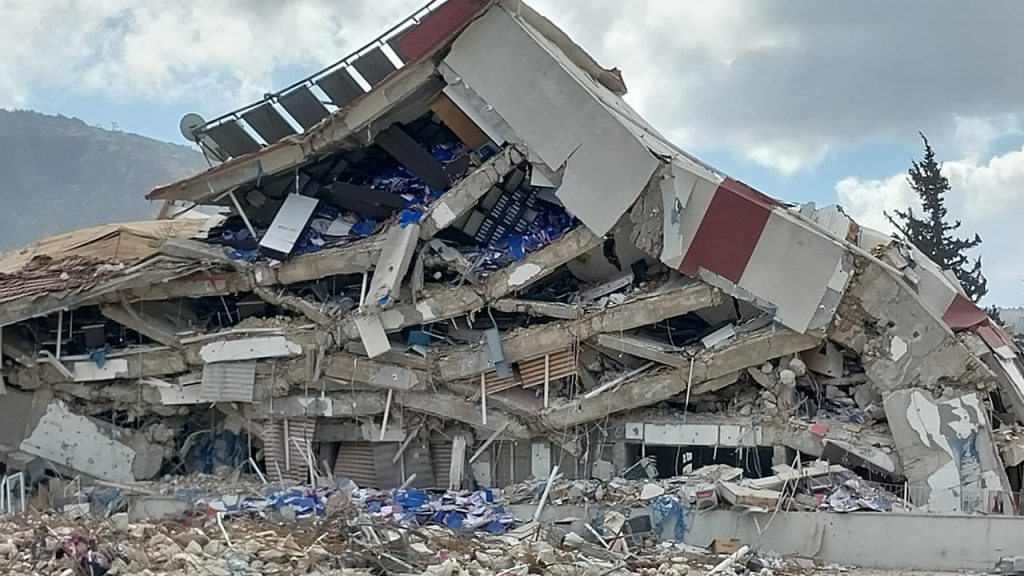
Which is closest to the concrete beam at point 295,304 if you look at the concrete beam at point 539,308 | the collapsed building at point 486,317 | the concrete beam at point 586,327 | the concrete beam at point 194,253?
the collapsed building at point 486,317

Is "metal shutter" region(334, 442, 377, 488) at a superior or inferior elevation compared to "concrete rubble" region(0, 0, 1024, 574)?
inferior

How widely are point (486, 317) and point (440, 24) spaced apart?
348 cm

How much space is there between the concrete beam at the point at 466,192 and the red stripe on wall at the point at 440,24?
4.97 ft

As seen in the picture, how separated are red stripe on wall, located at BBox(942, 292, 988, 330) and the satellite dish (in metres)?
9.18

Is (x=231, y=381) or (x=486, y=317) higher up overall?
(x=486, y=317)

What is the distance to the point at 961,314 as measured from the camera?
11.0m

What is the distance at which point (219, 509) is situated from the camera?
9883 mm

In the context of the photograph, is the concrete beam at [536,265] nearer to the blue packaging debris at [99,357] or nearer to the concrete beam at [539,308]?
the concrete beam at [539,308]

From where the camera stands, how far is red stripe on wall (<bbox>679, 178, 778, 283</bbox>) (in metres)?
10.5

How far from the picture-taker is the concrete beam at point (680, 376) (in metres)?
10.6

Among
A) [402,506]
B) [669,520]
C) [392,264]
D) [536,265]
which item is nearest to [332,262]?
[392,264]

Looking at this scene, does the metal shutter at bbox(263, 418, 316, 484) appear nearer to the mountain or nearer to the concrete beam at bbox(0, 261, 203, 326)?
the concrete beam at bbox(0, 261, 203, 326)

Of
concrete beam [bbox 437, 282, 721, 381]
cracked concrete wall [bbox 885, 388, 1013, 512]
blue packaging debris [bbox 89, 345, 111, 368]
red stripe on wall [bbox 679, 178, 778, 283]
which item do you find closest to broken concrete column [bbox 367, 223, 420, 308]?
concrete beam [bbox 437, 282, 721, 381]

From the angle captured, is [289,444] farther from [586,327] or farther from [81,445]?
[586,327]
